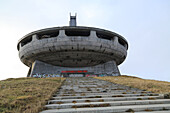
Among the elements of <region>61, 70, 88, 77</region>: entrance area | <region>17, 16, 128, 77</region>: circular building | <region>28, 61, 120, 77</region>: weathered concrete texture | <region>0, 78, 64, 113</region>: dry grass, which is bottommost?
<region>0, 78, 64, 113</region>: dry grass

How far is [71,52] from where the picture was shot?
79.8 ft

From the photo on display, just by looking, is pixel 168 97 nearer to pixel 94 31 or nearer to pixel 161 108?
pixel 161 108

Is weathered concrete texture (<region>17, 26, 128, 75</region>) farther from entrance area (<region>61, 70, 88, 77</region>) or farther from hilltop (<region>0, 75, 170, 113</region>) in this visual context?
hilltop (<region>0, 75, 170, 113</region>)

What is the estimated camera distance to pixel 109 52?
2584cm

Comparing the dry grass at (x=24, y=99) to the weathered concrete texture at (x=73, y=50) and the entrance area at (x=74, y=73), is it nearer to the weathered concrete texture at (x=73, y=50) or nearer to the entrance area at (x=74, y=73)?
the weathered concrete texture at (x=73, y=50)

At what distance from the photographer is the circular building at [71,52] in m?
23.7

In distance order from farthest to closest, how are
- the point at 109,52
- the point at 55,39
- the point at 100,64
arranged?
the point at 100,64, the point at 109,52, the point at 55,39

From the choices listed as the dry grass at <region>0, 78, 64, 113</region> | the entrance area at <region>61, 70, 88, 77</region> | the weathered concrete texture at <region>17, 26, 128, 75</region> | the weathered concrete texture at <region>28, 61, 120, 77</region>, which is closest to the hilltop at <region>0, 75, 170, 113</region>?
the dry grass at <region>0, 78, 64, 113</region>

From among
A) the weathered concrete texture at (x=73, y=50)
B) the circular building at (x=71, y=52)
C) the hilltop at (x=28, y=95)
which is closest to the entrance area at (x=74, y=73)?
the circular building at (x=71, y=52)

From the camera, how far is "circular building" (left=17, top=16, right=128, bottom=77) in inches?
933

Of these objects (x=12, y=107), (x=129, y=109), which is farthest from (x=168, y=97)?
(x=12, y=107)

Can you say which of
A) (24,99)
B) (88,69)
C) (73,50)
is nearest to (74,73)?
(88,69)

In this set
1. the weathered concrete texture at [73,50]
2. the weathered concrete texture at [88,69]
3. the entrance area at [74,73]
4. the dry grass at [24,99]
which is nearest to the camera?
the dry grass at [24,99]

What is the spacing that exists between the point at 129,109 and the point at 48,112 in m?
2.40
